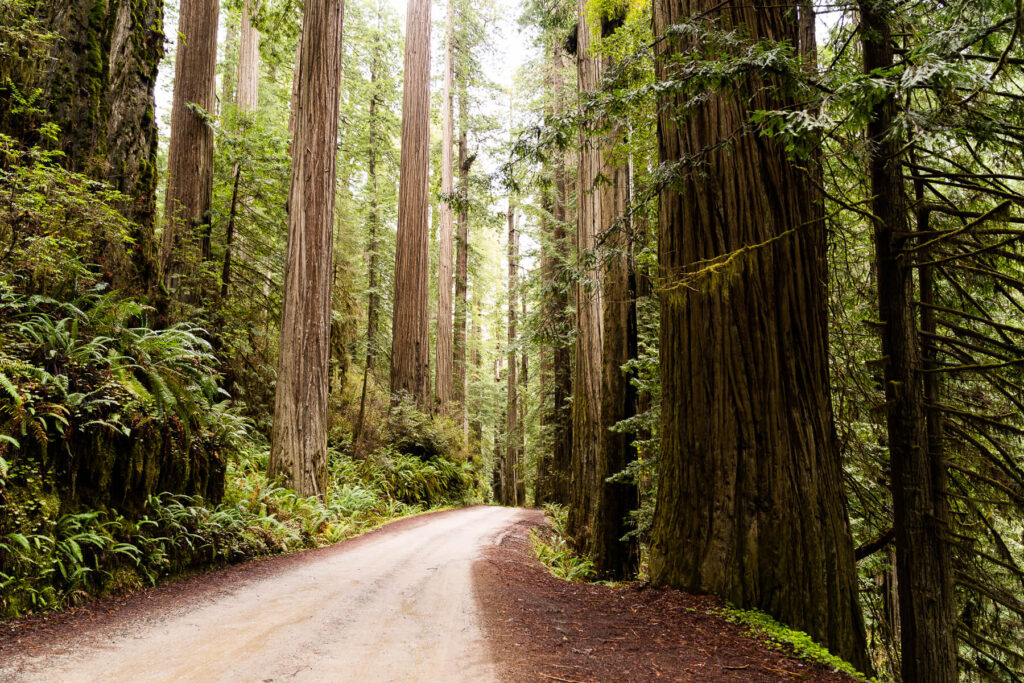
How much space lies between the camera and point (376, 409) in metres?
16.0

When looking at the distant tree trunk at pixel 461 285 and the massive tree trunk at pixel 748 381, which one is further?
the distant tree trunk at pixel 461 285

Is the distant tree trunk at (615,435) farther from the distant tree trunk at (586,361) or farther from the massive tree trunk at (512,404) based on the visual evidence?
the massive tree trunk at (512,404)

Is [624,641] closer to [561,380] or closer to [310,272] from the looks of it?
[310,272]

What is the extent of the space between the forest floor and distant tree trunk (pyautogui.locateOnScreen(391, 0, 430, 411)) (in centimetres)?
1022

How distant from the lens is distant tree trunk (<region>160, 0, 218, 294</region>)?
29.0 ft

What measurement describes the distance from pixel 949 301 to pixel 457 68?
21.6m

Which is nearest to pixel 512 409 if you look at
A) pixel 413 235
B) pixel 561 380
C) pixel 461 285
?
pixel 461 285

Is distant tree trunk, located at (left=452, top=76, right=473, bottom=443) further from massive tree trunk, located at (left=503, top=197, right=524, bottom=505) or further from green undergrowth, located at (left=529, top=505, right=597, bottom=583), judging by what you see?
green undergrowth, located at (left=529, top=505, right=597, bottom=583)

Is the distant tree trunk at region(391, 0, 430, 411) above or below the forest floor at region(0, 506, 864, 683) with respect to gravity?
above

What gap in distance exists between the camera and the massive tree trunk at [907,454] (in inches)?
156

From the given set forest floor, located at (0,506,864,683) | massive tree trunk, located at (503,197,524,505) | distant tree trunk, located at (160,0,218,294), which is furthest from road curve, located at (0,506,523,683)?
massive tree trunk, located at (503,197,524,505)

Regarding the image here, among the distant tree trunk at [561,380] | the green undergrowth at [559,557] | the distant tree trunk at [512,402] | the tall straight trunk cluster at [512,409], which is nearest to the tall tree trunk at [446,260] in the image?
the tall straight trunk cluster at [512,409]

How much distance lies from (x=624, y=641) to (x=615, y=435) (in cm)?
490

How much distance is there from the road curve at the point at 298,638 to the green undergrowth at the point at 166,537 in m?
0.55
